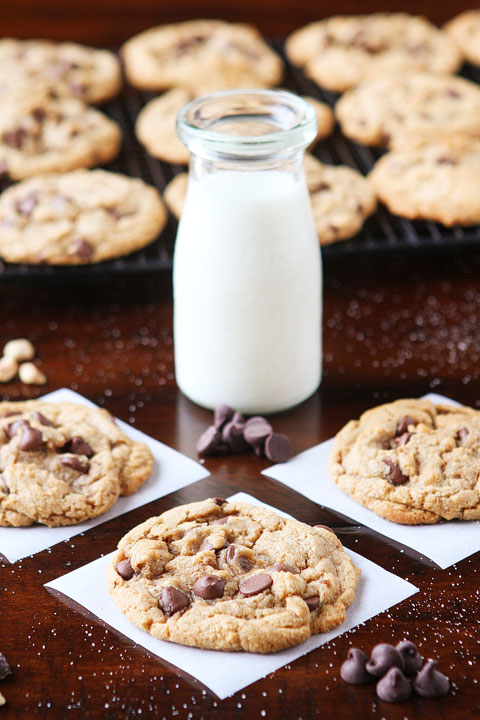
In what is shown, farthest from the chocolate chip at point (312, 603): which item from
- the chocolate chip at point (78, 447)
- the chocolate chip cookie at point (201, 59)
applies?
the chocolate chip cookie at point (201, 59)

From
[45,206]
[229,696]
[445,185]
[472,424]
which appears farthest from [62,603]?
[445,185]

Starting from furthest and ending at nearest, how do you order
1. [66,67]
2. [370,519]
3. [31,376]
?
[66,67]
[31,376]
[370,519]

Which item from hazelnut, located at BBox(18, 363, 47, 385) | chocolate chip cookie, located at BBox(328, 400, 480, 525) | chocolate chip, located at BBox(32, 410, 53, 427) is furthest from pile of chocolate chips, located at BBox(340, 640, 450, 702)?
hazelnut, located at BBox(18, 363, 47, 385)

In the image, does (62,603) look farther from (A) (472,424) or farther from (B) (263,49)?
(B) (263,49)

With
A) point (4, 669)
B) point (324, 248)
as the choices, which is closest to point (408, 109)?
point (324, 248)

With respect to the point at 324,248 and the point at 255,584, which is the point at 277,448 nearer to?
the point at 255,584

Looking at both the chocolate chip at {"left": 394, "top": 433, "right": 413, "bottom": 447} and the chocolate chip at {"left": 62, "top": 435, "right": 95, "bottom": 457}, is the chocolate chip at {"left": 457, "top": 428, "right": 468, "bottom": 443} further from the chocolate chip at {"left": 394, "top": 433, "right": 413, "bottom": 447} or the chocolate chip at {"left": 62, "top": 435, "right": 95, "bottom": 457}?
the chocolate chip at {"left": 62, "top": 435, "right": 95, "bottom": 457}
